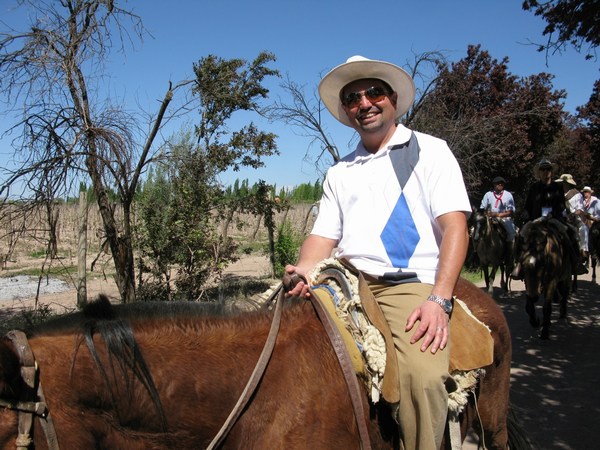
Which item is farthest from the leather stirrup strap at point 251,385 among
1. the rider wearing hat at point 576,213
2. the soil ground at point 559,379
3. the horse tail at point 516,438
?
the rider wearing hat at point 576,213

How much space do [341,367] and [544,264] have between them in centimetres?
647

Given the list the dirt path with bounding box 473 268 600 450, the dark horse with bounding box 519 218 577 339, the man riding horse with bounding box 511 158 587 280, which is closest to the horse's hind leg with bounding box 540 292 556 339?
the dark horse with bounding box 519 218 577 339

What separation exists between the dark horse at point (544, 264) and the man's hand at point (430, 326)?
5.94 meters

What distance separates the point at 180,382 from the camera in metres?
1.66

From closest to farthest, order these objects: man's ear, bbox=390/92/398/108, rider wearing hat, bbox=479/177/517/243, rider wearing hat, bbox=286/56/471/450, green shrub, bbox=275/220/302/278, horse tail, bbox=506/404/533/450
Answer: rider wearing hat, bbox=286/56/471/450 < man's ear, bbox=390/92/398/108 < horse tail, bbox=506/404/533/450 < rider wearing hat, bbox=479/177/517/243 < green shrub, bbox=275/220/302/278

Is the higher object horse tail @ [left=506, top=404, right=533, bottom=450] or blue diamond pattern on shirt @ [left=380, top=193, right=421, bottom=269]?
Result: blue diamond pattern on shirt @ [left=380, top=193, right=421, bottom=269]

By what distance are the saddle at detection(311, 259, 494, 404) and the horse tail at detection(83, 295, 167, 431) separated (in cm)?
77

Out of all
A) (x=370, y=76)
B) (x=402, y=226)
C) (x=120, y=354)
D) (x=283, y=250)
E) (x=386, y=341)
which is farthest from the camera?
(x=283, y=250)

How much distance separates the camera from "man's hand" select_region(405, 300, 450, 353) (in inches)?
75.4

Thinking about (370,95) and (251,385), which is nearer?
(251,385)

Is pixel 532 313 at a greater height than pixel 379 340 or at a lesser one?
lesser

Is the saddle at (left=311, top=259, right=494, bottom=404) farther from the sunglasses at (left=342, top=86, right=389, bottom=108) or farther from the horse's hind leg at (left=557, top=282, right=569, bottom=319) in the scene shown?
the horse's hind leg at (left=557, top=282, right=569, bottom=319)

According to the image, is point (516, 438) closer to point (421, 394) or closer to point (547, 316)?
point (421, 394)

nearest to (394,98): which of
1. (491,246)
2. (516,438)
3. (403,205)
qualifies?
(403,205)
